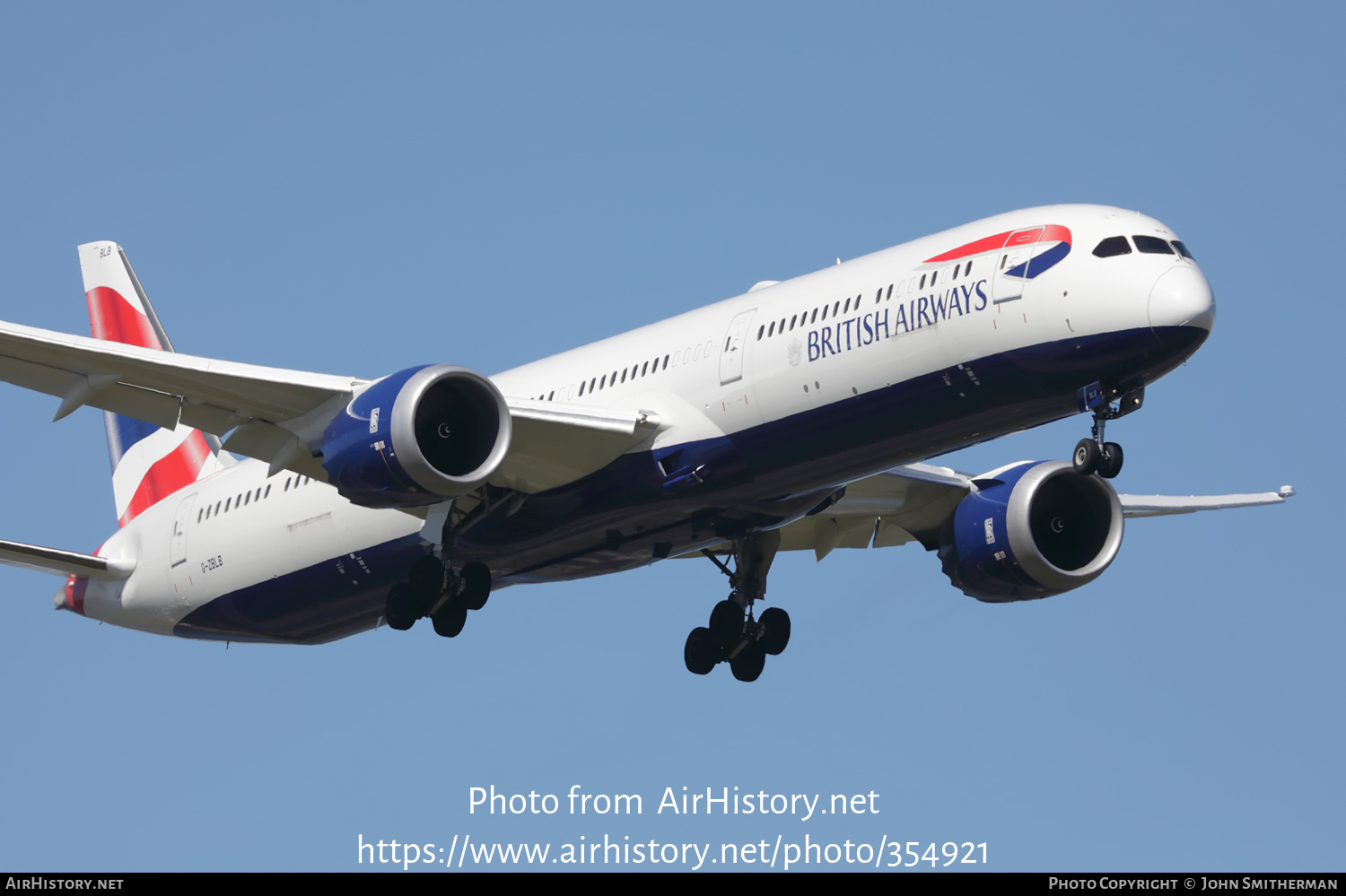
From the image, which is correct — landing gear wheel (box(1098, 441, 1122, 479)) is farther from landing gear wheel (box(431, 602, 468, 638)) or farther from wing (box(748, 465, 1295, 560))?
landing gear wheel (box(431, 602, 468, 638))

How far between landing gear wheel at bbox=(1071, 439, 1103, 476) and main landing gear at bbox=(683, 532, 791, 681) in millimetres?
8963

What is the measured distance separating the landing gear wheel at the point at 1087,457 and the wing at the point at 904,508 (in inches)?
293

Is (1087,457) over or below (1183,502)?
below

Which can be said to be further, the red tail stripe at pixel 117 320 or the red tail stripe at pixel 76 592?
the red tail stripe at pixel 117 320

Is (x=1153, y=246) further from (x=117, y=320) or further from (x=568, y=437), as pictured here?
(x=117, y=320)

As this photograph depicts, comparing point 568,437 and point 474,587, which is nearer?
point 568,437

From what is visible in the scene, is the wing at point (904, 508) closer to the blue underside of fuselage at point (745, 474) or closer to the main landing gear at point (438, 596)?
the blue underside of fuselage at point (745, 474)

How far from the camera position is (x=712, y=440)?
29078 millimetres

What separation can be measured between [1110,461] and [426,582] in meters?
11.2

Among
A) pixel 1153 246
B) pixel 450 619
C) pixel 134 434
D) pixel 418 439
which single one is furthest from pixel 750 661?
pixel 134 434

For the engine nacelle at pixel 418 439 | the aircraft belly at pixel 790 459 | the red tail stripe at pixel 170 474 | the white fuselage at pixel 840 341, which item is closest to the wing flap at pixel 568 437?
the aircraft belly at pixel 790 459

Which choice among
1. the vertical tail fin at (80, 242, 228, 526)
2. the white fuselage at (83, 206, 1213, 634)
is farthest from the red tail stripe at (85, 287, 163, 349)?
the white fuselage at (83, 206, 1213, 634)

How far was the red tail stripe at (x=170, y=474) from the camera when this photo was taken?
39656 mm

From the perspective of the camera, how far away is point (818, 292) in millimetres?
29000
